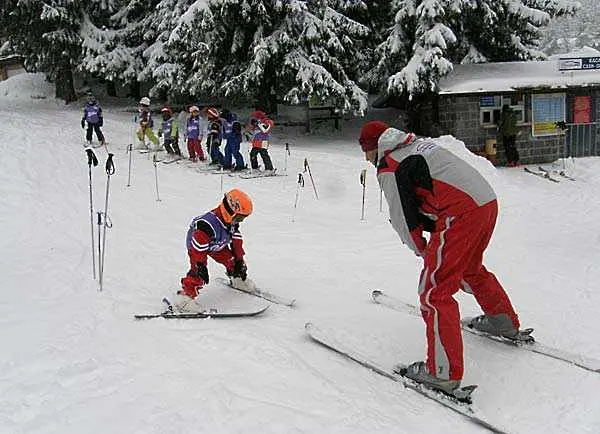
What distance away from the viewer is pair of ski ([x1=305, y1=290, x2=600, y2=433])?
3.75m

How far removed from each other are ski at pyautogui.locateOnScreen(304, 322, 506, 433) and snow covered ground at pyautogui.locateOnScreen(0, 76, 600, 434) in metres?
0.06

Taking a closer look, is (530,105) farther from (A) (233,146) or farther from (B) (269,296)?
(B) (269,296)

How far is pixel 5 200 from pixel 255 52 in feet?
27.6

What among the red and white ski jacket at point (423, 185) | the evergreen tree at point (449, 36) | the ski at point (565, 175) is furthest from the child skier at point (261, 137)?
the red and white ski jacket at point (423, 185)

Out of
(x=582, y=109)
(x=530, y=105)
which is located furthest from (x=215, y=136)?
(x=582, y=109)

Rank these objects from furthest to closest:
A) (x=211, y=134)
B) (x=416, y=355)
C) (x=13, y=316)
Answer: (x=211, y=134) → (x=13, y=316) → (x=416, y=355)

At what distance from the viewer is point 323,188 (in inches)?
480

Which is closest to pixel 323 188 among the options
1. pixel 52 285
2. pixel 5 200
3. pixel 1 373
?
pixel 5 200

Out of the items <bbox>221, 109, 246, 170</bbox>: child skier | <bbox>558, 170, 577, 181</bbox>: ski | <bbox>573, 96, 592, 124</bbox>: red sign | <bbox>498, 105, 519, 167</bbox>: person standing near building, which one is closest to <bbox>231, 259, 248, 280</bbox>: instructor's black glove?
<bbox>221, 109, 246, 170</bbox>: child skier

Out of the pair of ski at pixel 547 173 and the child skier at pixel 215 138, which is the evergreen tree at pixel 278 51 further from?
the pair of ski at pixel 547 173

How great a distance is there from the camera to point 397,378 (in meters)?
4.17

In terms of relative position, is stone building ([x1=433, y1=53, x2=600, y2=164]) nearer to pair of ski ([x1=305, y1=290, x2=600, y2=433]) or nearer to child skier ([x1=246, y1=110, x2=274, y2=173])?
child skier ([x1=246, y1=110, x2=274, y2=173])

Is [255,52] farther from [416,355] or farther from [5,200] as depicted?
[416,355]

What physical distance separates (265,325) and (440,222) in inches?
78.2
